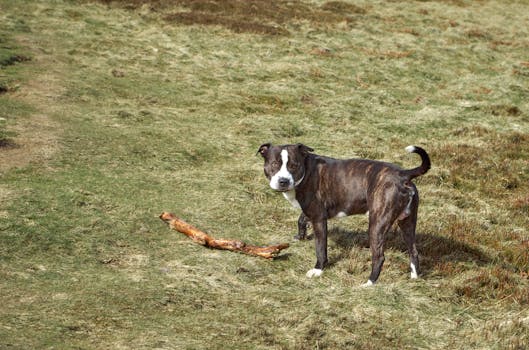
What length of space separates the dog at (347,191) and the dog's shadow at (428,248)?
2.77 feet

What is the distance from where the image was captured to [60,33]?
86.3 feet

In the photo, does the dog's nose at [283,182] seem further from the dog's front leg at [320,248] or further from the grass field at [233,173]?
the grass field at [233,173]

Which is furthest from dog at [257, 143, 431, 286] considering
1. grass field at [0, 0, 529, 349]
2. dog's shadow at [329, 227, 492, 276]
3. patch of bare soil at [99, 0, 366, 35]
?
patch of bare soil at [99, 0, 366, 35]

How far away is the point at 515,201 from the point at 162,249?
8.93 metres

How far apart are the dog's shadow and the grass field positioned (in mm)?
47

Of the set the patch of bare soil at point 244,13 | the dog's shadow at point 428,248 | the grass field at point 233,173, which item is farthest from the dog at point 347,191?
the patch of bare soil at point 244,13

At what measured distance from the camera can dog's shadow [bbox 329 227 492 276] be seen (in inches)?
443

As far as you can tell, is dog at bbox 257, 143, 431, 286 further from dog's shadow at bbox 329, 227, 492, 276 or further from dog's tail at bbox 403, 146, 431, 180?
dog's shadow at bbox 329, 227, 492, 276

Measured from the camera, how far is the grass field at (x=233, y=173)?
8703 mm

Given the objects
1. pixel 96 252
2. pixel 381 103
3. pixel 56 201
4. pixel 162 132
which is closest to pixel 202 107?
pixel 162 132

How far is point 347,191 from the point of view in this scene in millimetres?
10469

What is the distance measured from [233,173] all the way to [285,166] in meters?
5.10

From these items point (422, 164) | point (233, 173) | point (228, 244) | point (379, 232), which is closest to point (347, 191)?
point (379, 232)

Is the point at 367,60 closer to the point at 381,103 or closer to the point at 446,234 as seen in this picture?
the point at 381,103
